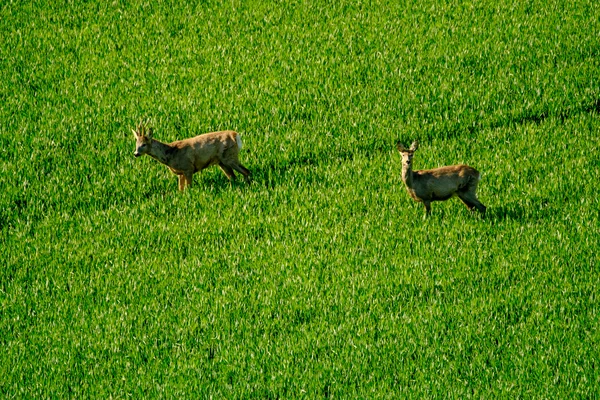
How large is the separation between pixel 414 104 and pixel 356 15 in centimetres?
433

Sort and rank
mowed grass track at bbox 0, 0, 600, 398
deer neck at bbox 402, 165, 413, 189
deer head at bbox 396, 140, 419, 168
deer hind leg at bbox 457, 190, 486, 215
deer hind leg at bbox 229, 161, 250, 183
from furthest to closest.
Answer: deer hind leg at bbox 229, 161, 250, 183, deer hind leg at bbox 457, 190, 486, 215, deer neck at bbox 402, 165, 413, 189, deer head at bbox 396, 140, 419, 168, mowed grass track at bbox 0, 0, 600, 398

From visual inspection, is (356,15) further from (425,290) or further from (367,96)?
(425,290)

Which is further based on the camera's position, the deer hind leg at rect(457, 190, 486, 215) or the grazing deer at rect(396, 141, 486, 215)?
the deer hind leg at rect(457, 190, 486, 215)

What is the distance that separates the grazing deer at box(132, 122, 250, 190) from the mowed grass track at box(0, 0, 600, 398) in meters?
0.46

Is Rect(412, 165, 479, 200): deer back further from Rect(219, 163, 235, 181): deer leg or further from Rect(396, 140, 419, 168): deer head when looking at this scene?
Rect(219, 163, 235, 181): deer leg

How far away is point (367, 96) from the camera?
18.3 meters

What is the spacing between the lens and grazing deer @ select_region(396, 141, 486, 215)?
14039 mm

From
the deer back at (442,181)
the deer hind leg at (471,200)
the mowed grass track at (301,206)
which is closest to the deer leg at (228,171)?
the mowed grass track at (301,206)

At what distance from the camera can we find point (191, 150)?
15.1m

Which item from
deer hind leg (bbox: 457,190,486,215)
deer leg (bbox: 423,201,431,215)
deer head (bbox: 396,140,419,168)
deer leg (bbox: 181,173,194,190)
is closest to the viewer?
deer head (bbox: 396,140,419,168)

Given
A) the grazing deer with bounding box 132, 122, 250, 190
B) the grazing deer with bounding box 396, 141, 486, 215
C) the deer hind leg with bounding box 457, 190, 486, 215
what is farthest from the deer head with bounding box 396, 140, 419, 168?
the grazing deer with bounding box 132, 122, 250, 190

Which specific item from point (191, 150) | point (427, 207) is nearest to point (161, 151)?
point (191, 150)

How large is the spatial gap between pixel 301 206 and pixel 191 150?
1.80m

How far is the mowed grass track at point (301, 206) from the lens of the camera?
11.8 metres
